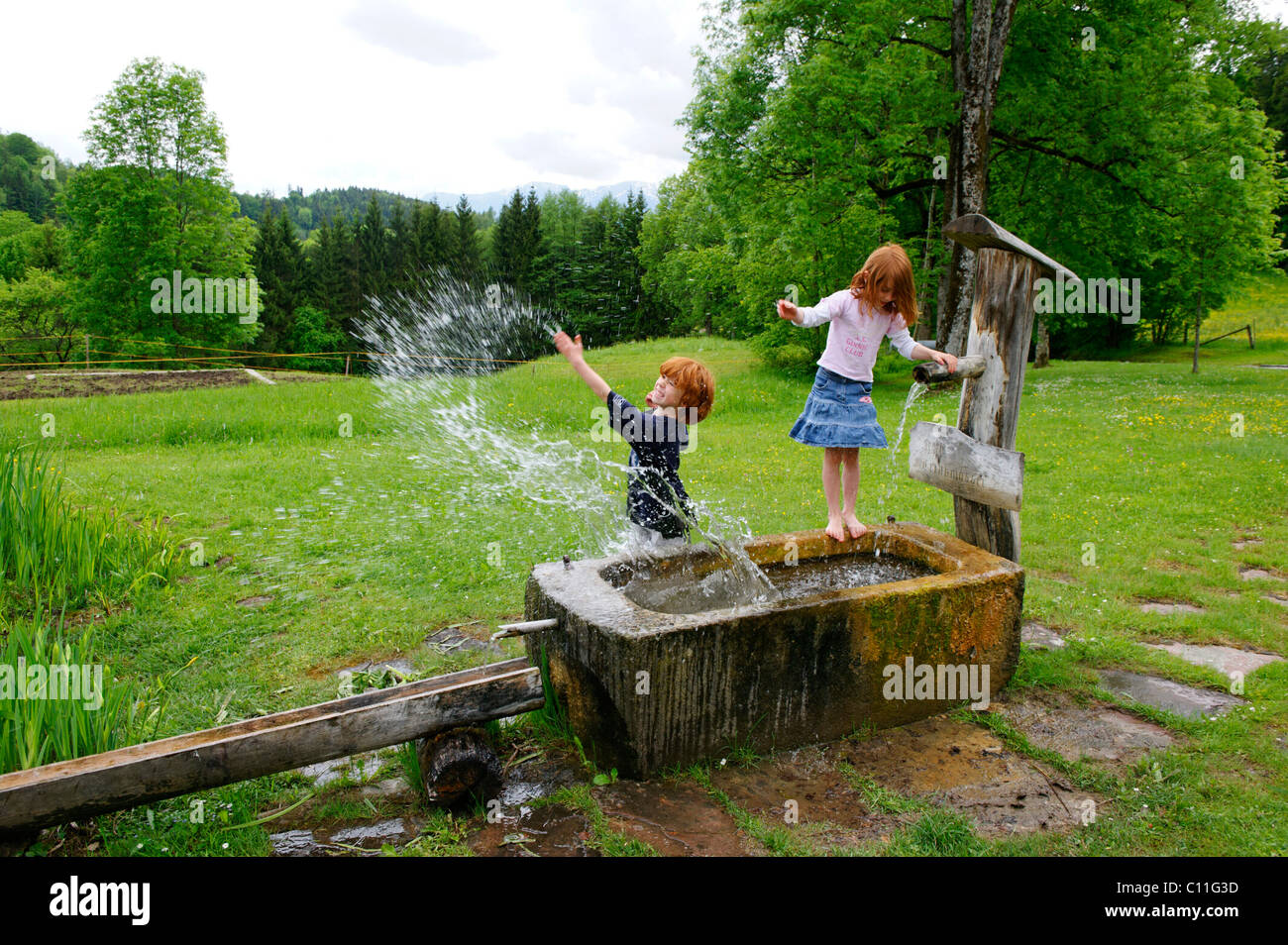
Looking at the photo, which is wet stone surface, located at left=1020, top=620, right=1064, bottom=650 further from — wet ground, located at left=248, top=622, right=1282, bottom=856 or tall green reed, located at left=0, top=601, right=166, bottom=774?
tall green reed, located at left=0, top=601, right=166, bottom=774

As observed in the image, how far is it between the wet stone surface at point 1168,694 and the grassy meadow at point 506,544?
0.11 metres

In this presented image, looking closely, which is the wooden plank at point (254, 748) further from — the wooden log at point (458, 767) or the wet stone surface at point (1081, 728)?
the wet stone surface at point (1081, 728)

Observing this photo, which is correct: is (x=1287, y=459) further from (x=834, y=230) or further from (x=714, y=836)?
(x=714, y=836)

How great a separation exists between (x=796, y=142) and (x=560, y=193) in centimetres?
8674

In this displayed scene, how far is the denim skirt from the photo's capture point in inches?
190

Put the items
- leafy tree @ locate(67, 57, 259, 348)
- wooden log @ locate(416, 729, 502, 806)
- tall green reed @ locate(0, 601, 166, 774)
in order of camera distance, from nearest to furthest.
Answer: tall green reed @ locate(0, 601, 166, 774) → wooden log @ locate(416, 729, 502, 806) → leafy tree @ locate(67, 57, 259, 348)

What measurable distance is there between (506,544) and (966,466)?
4.24m

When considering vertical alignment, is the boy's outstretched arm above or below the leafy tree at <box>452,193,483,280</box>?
below

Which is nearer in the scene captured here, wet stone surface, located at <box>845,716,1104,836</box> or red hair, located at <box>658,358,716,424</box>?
wet stone surface, located at <box>845,716,1104,836</box>

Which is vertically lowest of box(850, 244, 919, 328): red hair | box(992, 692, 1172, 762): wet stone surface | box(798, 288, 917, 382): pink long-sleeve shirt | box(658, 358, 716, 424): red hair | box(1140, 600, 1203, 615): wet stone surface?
box(992, 692, 1172, 762): wet stone surface

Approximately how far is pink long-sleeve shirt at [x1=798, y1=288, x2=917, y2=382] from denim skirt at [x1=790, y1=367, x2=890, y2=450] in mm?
85

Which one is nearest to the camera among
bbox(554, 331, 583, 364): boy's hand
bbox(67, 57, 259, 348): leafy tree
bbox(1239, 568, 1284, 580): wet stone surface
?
bbox(554, 331, 583, 364): boy's hand

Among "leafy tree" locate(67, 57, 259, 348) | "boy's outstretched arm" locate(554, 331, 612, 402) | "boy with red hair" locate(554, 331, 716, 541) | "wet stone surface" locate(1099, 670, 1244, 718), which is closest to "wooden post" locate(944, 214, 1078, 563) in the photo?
"wet stone surface" locate(1099, 670, 1244, 718)

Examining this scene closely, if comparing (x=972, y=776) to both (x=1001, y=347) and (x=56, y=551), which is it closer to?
(x=1001, y=347)
